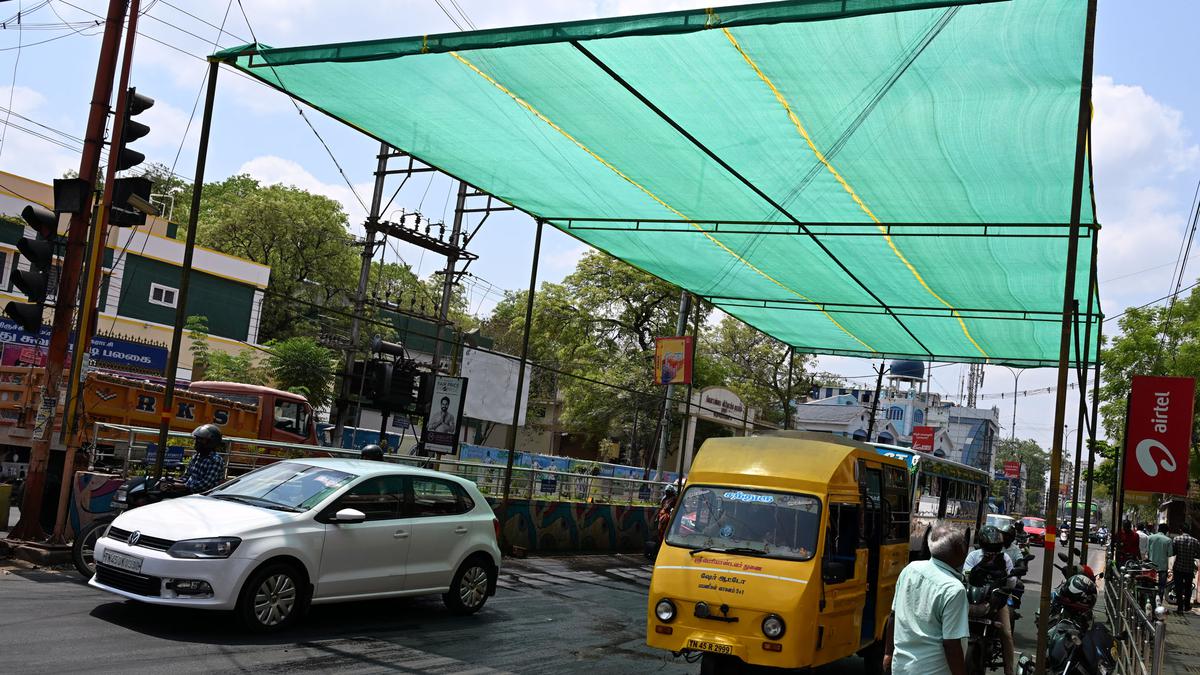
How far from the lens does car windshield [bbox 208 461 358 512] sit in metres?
9.48

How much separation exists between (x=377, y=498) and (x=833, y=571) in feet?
15.5

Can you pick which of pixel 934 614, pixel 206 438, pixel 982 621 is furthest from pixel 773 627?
pixel 206 438

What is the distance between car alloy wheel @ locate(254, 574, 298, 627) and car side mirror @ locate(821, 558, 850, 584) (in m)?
4.94

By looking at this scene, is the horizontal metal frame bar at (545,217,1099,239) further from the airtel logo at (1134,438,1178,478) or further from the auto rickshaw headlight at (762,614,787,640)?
the auto rickshaw headlight at (762,614,787,640)

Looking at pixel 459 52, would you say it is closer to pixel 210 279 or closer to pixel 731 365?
pixel 210 279

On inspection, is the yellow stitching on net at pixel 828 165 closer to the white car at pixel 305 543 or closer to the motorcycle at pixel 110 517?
the white car at pixel 305 543

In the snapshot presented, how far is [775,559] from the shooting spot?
836cm

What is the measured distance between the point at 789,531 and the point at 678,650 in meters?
1.47

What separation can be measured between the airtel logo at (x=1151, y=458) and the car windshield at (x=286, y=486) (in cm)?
1331

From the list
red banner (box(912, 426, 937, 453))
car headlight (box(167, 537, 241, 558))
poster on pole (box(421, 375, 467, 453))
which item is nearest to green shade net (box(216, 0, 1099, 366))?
car headlight (box(167, 537, 241, 558))

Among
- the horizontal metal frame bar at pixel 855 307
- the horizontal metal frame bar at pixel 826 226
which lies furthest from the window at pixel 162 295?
the horizontal metal frame bar at pixel 826 226

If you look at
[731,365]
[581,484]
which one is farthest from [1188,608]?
[731,365]

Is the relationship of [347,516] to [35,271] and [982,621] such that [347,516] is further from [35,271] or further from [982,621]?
[982,621]

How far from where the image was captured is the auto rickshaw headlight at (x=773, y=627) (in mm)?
7773
